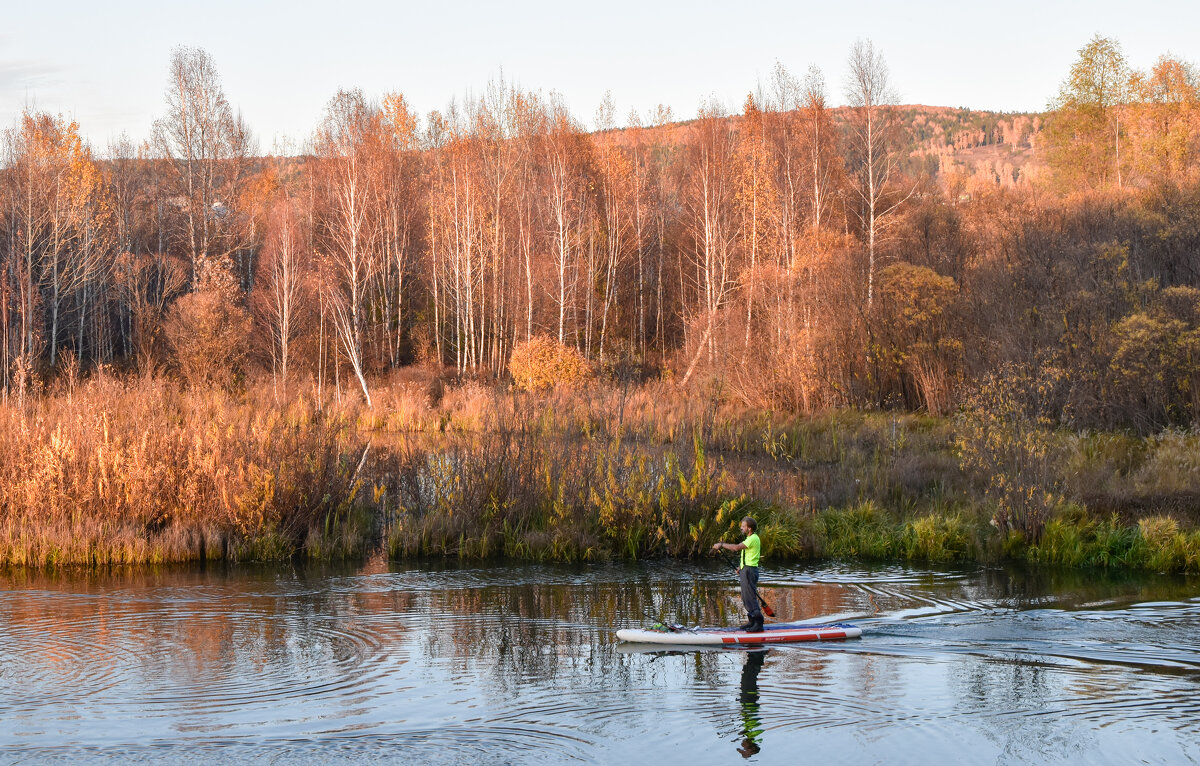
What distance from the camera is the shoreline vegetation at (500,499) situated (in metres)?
16.0

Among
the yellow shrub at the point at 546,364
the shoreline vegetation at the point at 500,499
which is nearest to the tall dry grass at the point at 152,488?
the shoreline vegetation at the point at 500,499

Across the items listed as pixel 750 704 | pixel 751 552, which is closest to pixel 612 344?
pixel 751 552

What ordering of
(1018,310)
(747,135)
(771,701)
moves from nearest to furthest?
1. (771,701)
2. (1018,310)
3. (747,135)

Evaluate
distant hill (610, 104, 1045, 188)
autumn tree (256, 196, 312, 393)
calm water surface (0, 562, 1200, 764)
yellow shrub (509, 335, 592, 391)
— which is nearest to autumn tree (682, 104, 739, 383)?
yellow shrub (509, 335, 592, 391)

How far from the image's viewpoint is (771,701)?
30.2ft

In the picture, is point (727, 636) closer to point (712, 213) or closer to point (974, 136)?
point (712, 213)

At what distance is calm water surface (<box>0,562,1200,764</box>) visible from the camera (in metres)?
8.09

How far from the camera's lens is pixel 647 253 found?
53156mm

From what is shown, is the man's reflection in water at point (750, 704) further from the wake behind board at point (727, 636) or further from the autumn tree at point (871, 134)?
the autumn tree at point (871, 134)

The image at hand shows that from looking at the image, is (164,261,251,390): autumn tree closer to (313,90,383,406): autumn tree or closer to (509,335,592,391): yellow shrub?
(313,90,383,406): autumn tree

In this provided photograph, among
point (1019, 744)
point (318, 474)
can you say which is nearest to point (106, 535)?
point (318, 474)

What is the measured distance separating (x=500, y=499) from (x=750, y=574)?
6292 millimetres

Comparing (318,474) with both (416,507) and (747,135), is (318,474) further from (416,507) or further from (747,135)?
(747,135)

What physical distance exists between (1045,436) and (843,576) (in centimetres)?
473
